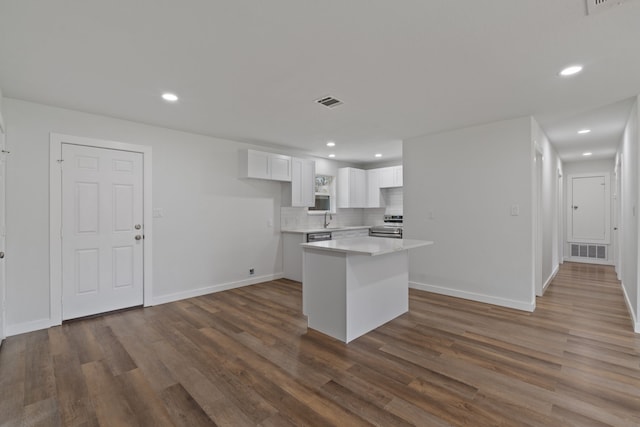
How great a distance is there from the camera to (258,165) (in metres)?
5.06

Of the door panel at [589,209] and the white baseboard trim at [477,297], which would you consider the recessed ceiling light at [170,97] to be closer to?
the white baseboard trim at [477,297]

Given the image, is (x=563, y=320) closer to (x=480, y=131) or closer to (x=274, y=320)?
(x=480, y=131)

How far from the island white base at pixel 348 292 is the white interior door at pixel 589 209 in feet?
20.6

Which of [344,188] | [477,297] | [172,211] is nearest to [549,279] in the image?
[477,297]

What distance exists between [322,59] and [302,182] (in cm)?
349

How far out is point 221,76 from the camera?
263cm

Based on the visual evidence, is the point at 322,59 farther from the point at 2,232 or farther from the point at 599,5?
the point at 2,232

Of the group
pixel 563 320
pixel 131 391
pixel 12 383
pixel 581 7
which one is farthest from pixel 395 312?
pixel 12 383

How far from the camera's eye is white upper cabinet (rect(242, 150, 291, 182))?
195 inches

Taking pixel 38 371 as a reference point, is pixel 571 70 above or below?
above

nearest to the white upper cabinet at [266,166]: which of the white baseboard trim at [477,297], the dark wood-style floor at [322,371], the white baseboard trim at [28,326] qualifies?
the dark wood-style floor at [322,371]

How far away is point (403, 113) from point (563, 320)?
303cm

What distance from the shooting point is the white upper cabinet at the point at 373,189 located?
277 inches

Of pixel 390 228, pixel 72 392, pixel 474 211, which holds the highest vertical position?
pixel 474 211
